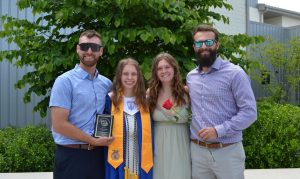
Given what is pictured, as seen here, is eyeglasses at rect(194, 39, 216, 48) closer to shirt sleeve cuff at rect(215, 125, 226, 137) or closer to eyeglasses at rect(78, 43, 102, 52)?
shirt sleeve cuff at rect(215, 125, 226, 137)

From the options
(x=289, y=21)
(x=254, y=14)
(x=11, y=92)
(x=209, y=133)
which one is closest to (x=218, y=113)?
(x=209, y=133)

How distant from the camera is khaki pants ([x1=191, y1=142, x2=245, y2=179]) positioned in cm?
389

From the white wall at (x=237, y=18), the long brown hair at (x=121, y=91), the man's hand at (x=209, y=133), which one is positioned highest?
the white wall at (x=237, y=18)

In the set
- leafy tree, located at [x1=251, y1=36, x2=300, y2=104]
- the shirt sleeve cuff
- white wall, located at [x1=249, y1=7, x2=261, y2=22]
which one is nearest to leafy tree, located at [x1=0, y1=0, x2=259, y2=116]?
the shirt sleeve cuff

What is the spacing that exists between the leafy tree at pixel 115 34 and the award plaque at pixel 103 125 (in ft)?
5.93

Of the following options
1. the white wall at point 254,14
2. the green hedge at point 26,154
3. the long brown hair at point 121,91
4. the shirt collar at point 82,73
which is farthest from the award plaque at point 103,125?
the white wall at point 254,14

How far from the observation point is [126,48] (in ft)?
22.4

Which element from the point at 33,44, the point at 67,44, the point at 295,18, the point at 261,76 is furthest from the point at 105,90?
the point at 295,18

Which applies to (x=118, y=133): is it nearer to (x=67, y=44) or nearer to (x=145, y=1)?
(x=145, y=1)

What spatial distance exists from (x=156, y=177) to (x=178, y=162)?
0.27 meters

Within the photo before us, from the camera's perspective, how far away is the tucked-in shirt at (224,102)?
151 inches

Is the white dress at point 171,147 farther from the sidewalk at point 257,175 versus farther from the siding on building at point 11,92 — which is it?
the siding on building at point 11,92

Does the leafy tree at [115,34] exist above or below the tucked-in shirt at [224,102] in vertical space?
above

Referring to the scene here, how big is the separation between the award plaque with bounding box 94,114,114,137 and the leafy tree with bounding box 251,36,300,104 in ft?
39.3
